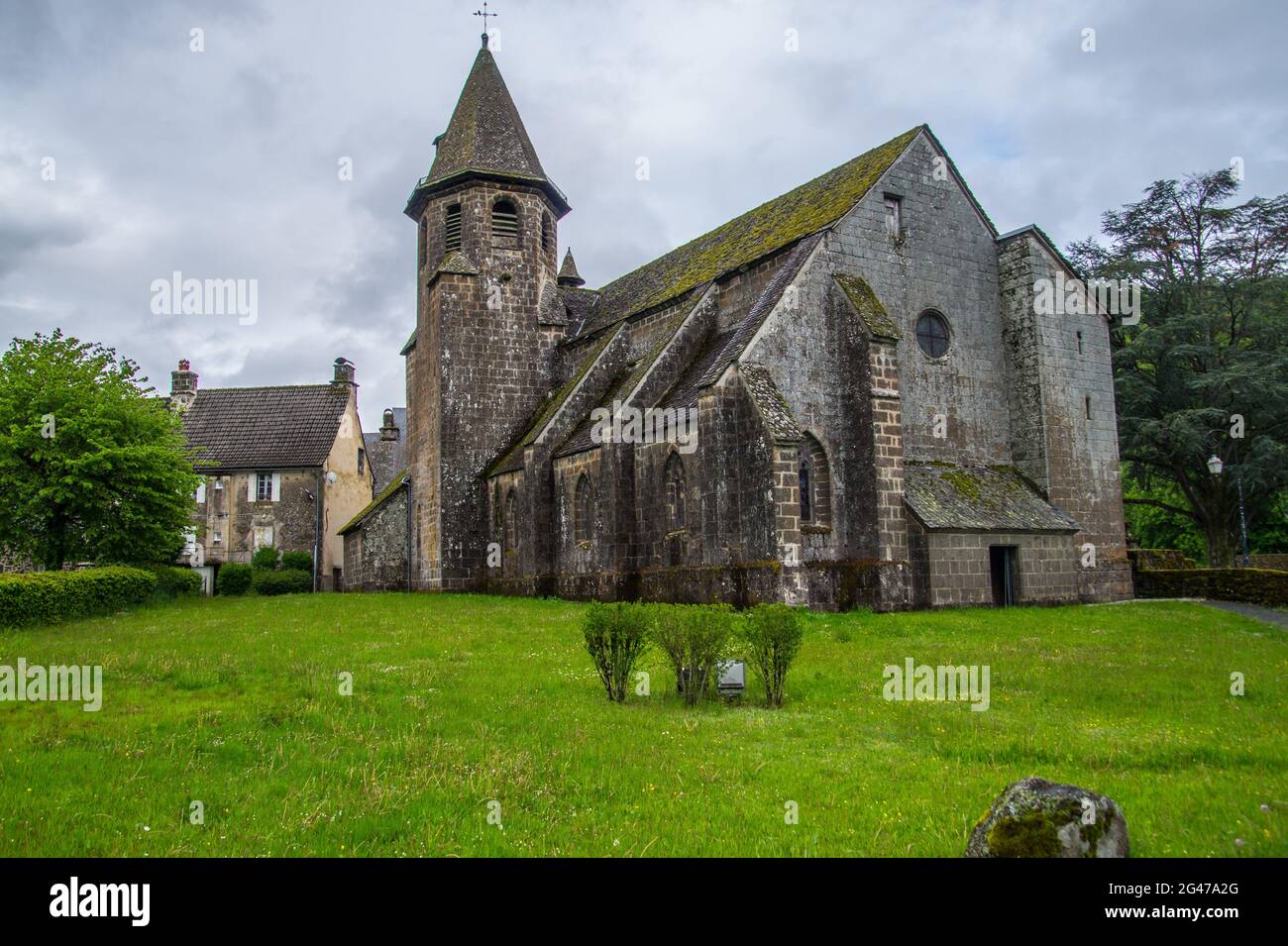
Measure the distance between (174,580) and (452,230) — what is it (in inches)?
622

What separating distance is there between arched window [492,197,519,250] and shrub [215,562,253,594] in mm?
19042

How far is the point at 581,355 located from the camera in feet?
107

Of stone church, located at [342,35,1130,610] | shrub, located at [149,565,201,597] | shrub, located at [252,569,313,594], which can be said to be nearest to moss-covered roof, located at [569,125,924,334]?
stone church, located at [342,35,1130,610]

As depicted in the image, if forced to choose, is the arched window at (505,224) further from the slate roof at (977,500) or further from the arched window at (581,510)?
the slate roof at (977,500)

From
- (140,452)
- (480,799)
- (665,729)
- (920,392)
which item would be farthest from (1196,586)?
(140,452)

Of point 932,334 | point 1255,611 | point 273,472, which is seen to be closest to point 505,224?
point 932,334

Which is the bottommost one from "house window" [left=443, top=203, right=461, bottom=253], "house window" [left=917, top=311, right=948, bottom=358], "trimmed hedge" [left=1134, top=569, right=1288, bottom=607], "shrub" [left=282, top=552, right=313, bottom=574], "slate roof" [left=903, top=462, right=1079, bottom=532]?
"trimmed hedge" [left=1134, top=569, right=1288, bottom=607]

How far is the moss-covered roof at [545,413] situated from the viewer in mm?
28359

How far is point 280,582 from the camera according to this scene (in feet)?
126

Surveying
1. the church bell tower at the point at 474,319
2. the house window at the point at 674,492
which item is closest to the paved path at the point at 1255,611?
the house window at the point at 674,492

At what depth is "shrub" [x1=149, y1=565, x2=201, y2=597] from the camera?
1101 inches

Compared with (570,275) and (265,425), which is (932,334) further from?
(265,425)

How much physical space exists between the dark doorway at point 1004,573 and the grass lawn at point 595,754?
27.0 ft

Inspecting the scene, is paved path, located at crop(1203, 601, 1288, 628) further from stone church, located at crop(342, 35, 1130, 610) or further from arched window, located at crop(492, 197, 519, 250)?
arched window, located at crop(492, 197, 519, 250)
